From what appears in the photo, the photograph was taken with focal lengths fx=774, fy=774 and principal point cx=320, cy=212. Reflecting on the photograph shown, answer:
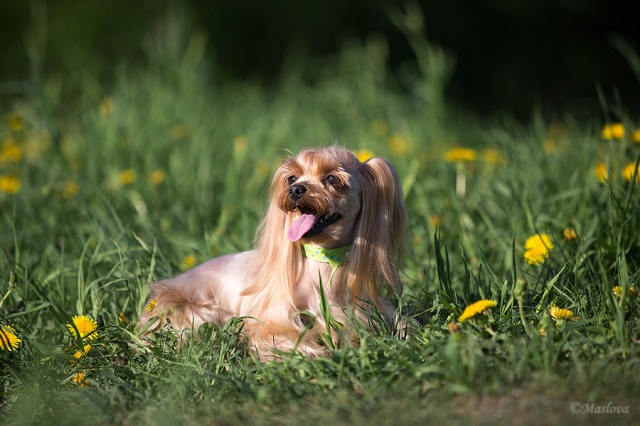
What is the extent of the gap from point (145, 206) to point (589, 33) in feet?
35.2

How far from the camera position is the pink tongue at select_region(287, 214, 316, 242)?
136 inches

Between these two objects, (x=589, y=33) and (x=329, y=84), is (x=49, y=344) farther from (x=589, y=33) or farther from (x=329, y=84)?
(x=589, y=33)

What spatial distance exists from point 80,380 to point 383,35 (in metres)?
9.20

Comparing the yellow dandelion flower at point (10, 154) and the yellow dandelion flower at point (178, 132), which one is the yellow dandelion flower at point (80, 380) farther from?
the yellow dandelion flower at point (178, 132)

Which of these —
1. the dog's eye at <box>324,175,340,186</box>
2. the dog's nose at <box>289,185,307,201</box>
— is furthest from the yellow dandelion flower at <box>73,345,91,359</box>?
the dog's eye at <box>324,175,340,186</box>

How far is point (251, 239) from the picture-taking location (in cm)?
481

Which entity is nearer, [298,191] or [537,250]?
[298,191]

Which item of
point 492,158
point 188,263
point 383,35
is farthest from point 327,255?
point 383,35

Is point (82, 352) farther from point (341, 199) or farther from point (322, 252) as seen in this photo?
point (341, 199)

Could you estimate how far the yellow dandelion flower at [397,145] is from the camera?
21.3 ft

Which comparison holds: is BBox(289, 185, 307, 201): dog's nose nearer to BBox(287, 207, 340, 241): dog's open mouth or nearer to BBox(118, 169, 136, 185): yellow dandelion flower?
BBox(287, 207, 340, 241): dog's open mouth

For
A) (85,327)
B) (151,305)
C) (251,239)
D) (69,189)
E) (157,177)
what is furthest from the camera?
(157,177)

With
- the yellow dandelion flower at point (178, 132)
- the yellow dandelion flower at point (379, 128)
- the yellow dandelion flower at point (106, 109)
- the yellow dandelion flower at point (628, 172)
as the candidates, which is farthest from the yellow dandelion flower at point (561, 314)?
the yellow dandelion flower at point (106, 109)

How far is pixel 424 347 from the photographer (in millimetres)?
3234
